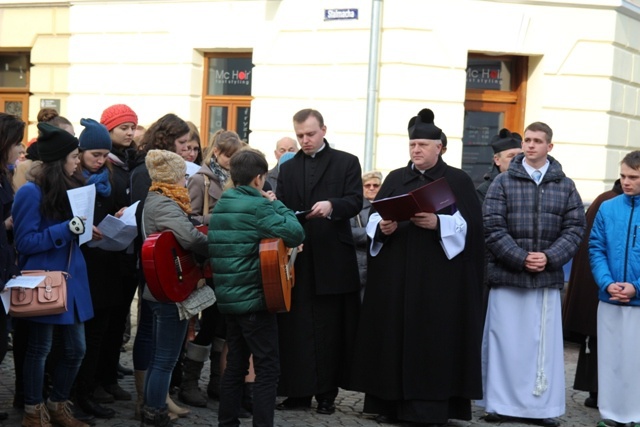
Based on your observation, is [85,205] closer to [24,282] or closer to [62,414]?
[24,282]

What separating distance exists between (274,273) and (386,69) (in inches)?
320

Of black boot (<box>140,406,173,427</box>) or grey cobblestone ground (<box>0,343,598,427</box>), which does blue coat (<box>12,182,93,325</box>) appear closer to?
black boot (<box>140,406,173,427</box>)

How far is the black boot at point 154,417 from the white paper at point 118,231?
3.42 feet

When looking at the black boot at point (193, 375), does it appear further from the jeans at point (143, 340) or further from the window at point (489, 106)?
the window at point (489, 106)

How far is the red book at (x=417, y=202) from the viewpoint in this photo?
274 inches

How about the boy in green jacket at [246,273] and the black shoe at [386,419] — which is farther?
the black shoe at [386,419]

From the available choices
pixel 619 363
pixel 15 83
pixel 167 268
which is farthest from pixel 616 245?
pixel 15 83

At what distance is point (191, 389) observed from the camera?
7.79 m

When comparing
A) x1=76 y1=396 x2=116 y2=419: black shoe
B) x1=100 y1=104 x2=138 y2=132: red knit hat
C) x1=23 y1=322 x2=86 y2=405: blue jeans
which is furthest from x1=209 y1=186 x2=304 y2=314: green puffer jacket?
x1=100 y1=104 x2=138 y2=132: red knit hat

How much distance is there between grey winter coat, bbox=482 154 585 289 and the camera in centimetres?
775

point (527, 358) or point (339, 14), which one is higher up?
point (339, 14)

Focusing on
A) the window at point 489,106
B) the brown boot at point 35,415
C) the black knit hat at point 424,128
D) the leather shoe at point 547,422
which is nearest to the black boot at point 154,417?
the brown boot at point 35,415

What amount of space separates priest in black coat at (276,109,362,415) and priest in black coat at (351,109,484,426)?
0.75 ft

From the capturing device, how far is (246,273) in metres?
6.46
